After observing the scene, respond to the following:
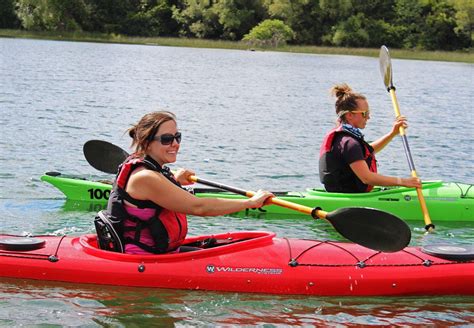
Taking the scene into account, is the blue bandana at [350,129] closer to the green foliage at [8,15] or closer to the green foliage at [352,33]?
the green foliage at [352,33]

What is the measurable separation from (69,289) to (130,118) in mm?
13001

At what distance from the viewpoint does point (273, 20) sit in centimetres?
7594

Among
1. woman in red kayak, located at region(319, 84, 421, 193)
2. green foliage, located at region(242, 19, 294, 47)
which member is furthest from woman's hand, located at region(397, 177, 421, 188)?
green foliage, located at region(242, 19, 294, 47)

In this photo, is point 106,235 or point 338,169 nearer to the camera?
point 106,235

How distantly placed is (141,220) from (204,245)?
76cm

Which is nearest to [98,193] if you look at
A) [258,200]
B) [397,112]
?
[397,112]

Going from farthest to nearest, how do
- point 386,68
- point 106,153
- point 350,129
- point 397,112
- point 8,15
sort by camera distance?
point 8,15 → point 386,68 → point 397,112 → point 350,129 → point 106,153

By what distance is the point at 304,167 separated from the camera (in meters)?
13.8

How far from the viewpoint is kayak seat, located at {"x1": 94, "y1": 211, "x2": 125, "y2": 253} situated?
631 cm

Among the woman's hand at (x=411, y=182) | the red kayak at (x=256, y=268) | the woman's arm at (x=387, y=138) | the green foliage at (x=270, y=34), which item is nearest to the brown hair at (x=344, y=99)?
the woman's arm at (x=387, y=138)

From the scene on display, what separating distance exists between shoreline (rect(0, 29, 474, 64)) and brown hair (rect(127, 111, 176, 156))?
60.4m

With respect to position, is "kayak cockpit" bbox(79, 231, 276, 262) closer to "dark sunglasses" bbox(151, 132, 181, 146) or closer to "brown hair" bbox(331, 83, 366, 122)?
"dark sunglasses" bbox(151, 132, 181, 146)

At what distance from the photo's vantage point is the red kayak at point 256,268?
6.48 metres

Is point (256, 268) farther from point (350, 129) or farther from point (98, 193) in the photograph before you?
point (98, 193)
